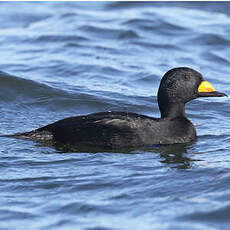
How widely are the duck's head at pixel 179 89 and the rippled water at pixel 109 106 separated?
57 centimetres

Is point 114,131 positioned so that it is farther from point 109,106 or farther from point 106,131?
point 109,106

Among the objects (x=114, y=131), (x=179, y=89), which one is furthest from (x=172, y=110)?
(x=114, y=131)

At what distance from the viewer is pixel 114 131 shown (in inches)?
317

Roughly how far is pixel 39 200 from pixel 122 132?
197 centimetres

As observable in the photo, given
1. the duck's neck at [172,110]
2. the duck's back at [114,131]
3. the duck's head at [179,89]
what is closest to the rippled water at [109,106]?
the duck's back at [114,131]

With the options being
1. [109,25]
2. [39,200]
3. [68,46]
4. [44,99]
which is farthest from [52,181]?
[109,25]

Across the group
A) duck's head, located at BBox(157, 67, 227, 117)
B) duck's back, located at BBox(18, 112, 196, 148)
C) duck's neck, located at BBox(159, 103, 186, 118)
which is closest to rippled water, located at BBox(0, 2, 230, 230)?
duck's back, located at BBox(18, 112, 196, 148)

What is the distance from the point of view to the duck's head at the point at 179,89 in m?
8.50

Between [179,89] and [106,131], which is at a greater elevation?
[179,89]

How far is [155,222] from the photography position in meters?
5.77

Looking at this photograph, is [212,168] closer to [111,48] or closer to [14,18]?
[111,48]

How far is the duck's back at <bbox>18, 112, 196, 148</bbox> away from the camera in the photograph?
26.4 feet

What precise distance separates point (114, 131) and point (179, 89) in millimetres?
1105

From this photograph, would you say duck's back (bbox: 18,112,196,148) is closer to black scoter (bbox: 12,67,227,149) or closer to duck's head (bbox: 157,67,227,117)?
black scoter (bbox: 12,67,227,149)
